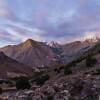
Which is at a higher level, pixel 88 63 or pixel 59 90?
pixel 88 63

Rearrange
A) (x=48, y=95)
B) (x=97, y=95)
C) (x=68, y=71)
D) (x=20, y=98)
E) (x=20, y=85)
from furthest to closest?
1. (x=68, y=71)
2. (x=20, y=85)
3. (x=20, y=98)
4. (x=48, y=95)
5. (x=97, y=95)

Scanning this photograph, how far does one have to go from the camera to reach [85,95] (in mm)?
41688

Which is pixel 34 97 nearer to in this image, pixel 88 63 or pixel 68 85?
pixel 68 85

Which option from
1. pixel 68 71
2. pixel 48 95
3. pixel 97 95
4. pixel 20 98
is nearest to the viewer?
pixel 97 95

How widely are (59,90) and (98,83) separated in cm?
511

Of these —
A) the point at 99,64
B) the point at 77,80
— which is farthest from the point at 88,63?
the point at 77,80

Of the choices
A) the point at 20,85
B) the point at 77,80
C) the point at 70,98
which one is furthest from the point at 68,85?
the point at 20,85

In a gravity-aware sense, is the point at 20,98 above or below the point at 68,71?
below

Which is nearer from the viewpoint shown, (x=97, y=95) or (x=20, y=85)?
(x=97, y=95)

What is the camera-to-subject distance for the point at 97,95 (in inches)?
1612

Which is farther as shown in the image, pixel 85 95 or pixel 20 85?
pixel 20 85

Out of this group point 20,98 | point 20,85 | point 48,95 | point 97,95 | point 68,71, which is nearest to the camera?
point 97,95

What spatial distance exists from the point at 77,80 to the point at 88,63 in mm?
38740

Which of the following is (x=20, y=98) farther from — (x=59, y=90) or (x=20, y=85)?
(x=20, y=85)
